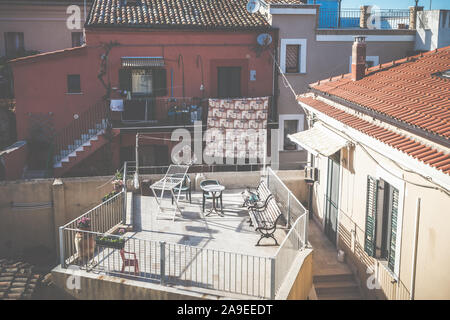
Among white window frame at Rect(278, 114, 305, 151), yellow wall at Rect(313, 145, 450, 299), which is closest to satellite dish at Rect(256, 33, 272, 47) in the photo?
white window frame at Rect(278, 114, 305, 151)

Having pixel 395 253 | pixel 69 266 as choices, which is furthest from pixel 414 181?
pixel 69 266

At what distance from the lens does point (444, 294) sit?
331 inches

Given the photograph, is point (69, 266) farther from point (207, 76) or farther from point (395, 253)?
point (207, 76)

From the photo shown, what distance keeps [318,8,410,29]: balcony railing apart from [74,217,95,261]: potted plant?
54.9 ft

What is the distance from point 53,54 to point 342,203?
12933 millimetres

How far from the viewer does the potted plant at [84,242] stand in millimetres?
11070

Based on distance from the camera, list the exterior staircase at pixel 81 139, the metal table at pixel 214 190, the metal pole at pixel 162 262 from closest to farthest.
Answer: the metal pole at pixel 162 262, the metal table at pixel 214 190, the exterior staircase at pixel 81 139

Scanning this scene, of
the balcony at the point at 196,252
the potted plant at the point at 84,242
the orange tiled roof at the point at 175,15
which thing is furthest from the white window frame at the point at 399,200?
the orange tiled roof at the point at 175,15

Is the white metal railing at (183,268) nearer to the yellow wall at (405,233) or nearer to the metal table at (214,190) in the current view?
the yellow wall at (405,233)

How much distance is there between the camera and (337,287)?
12.3 m

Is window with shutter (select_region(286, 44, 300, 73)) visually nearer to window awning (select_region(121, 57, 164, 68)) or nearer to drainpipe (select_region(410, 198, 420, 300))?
window awning (select_region(121, 57, 164, 68))

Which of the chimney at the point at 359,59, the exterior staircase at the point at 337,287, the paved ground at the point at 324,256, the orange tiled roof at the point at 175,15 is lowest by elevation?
the exterior staircase at the point at 337,287

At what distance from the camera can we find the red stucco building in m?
20.2

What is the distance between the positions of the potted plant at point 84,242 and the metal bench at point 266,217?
12.6ft
